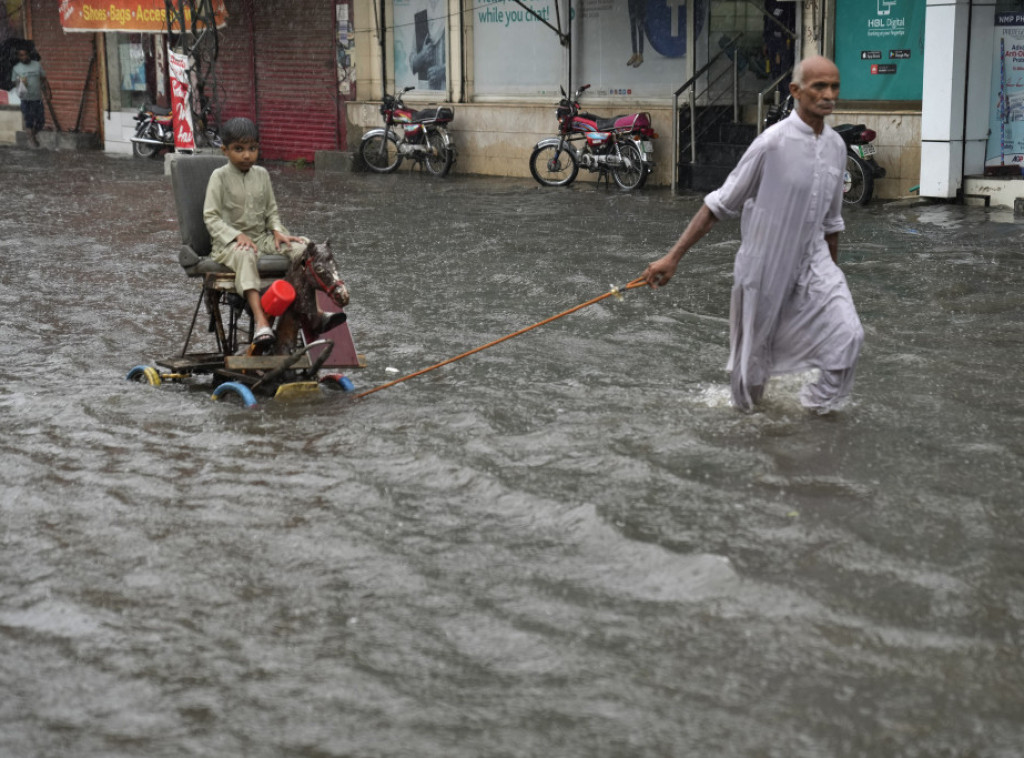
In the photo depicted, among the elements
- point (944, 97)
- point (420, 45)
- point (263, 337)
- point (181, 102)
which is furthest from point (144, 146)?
point (263, 337)

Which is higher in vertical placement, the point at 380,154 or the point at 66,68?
the point at 66,68

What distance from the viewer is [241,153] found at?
266 inches

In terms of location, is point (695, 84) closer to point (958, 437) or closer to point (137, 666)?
point (958, 437)

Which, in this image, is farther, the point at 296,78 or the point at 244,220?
the point at 296,78

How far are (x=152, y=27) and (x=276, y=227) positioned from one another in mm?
18800

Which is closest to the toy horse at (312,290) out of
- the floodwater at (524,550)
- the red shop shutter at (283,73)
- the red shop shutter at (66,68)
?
the floodwater at (524,550)

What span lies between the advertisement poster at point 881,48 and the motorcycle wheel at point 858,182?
A: 3.86 feet

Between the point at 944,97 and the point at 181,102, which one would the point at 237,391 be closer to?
the point at 944,97

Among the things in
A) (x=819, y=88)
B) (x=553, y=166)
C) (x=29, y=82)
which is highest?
(x=29, y=82)

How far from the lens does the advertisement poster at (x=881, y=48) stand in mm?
14680

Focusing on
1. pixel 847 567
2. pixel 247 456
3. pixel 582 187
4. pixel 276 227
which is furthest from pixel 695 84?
pixel 847 567

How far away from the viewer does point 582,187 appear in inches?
703

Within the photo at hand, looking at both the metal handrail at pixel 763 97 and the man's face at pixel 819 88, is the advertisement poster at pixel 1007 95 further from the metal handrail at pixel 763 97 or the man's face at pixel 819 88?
the man's face at pixel 819 88

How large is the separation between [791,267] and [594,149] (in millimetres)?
11927
